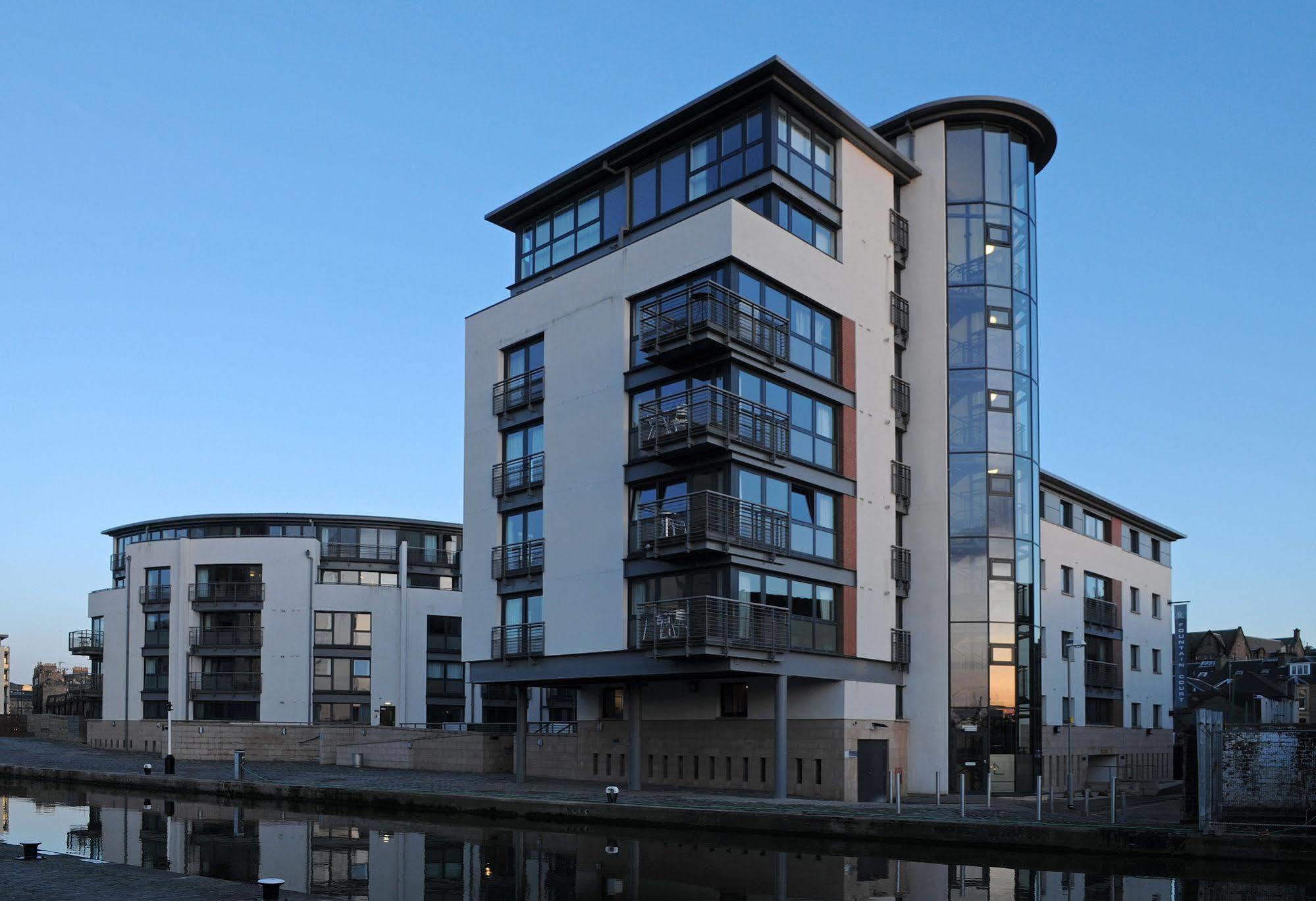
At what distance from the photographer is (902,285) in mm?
37281

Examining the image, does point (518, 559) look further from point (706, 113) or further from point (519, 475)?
point (706, 113)

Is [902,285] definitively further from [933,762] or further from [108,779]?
[108,779]

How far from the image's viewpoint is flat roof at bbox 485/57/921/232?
1257 inches

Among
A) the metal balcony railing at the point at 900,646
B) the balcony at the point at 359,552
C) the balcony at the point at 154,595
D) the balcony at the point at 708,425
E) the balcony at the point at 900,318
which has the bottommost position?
the metal balcony railing at the point at 900,646

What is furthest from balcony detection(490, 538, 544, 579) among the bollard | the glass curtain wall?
the bollard

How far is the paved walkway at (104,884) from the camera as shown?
→ 14.4 m

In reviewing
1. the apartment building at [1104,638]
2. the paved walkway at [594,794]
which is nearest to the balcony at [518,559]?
the paved walkway at [594,794]

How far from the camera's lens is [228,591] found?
60062 mm

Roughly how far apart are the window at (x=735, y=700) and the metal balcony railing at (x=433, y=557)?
3412 centimetres

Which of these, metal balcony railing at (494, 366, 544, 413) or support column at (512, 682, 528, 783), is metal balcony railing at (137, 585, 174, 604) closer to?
metal balcony railing at (494, 366, 544, 413)

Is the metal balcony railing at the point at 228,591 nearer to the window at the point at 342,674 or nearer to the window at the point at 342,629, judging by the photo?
the window at the point at 342,629

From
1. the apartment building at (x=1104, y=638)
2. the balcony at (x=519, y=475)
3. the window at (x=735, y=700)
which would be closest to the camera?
the window at (x=735, y=700)

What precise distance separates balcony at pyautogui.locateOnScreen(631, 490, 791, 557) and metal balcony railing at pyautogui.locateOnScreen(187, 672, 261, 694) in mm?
34424

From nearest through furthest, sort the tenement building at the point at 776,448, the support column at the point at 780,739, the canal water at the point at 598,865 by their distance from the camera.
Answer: the canal water at the point at 598,865 → the support column at the point at 780,739 → the tenement building at the point at 776,448
